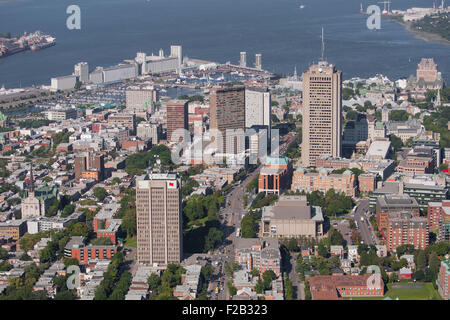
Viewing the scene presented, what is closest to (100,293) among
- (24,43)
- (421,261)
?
(421,261)

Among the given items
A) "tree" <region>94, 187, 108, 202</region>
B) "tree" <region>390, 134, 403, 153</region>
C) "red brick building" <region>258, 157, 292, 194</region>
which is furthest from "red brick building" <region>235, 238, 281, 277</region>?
"tree" <region>390, 134, 403, 153</region>

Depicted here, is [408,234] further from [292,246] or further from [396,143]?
[396,143]

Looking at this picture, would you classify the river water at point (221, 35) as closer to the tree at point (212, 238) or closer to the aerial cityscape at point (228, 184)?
the aerial cityscape at point (228, 184)

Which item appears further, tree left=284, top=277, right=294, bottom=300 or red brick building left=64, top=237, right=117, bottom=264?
red brick building left=64, top=237, right=117, bottom=264

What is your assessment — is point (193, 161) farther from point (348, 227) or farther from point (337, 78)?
point (348, 227)

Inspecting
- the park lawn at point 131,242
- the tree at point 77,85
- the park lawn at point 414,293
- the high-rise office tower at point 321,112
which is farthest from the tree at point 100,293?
the tree at point 77,85

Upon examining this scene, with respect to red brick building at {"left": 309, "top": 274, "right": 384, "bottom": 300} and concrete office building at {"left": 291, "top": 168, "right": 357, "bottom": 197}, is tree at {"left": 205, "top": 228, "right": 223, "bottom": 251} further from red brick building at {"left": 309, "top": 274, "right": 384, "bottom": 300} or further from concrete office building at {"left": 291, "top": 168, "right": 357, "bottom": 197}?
concrete office building at {"left": 291, "top": 168, "right": 357, "bottom": 197}
